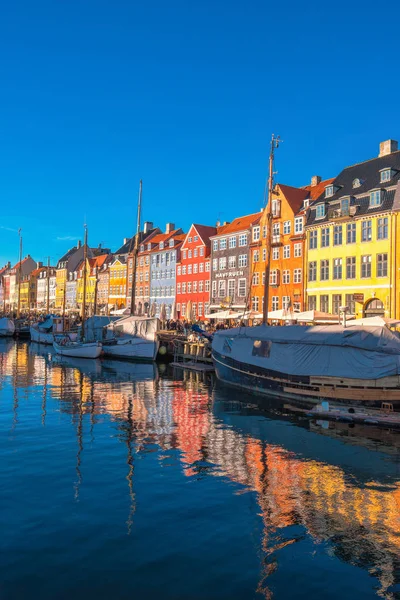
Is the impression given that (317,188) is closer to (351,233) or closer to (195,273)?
(351,233)

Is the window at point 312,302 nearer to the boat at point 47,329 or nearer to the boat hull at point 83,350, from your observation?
the boat hull at point 83,350

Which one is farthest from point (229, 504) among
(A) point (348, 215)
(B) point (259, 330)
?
(A) point (348, 215)

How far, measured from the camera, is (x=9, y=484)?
13320 mm

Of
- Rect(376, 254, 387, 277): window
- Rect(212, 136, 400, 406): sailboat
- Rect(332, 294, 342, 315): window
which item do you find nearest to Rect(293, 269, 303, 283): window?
Rect(332, 294, 342, 315): window

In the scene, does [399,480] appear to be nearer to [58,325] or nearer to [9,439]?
[9,439]

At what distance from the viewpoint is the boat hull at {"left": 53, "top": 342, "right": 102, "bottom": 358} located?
168 ft

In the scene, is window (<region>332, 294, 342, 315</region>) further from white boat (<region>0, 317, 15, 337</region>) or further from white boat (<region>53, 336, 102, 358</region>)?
white boat (<region>0, 317, 15, 337</region>)

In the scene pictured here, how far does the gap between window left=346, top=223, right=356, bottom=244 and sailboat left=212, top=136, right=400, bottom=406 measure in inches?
867

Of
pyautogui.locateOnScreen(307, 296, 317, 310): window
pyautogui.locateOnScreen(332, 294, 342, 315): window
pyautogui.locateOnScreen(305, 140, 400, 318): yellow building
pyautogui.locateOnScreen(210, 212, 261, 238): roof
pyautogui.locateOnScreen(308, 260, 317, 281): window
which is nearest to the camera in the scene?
pyautogui.locateOnScreen(305, 140, 400, 318): yellow building

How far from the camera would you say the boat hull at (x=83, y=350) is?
5109 cm

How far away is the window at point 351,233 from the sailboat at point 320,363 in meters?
22.0

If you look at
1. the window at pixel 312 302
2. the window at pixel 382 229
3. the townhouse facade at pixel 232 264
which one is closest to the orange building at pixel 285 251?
the window at pixel 312 302

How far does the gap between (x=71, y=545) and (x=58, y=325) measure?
220ft

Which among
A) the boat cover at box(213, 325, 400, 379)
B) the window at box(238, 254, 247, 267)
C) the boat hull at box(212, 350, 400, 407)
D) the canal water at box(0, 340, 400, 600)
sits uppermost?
the window at box(238, 254, 247, 267)
